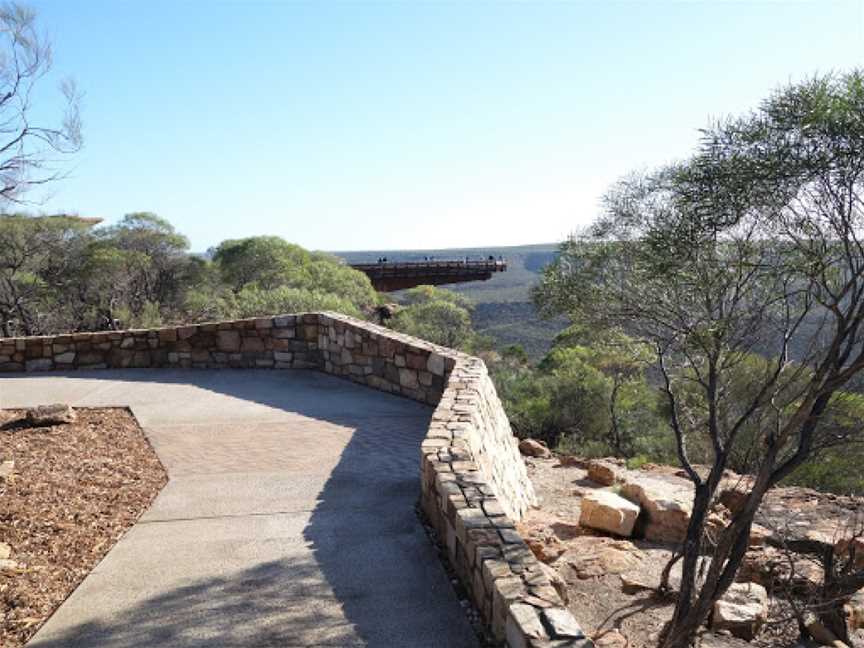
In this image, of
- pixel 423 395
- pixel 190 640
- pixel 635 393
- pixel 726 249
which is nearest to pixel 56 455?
pixel 190 640

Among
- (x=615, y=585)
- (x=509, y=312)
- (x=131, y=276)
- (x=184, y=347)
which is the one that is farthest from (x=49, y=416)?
(x=509, y=312)

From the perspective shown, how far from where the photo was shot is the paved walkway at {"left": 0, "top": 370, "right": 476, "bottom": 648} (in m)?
3.37

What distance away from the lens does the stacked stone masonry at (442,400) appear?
3.13 metres

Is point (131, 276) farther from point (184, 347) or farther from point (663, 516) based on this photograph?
point (663, 516)

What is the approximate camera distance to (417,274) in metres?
32.0

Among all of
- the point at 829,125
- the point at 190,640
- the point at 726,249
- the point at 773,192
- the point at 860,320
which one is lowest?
the point at 190,640

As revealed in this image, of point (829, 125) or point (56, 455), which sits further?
point (56, 455)

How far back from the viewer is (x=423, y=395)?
25.6ft

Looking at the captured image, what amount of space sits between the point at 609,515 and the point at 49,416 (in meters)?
6.04

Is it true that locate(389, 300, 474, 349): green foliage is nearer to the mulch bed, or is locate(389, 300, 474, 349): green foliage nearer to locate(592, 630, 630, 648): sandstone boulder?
the mulch bed

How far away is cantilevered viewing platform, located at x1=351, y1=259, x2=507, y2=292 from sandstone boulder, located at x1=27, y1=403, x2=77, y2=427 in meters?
24.9

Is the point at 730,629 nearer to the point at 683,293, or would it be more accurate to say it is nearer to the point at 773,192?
the point at 683,293

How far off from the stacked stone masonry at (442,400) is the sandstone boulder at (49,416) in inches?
116

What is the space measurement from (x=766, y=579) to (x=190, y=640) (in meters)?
6.06
